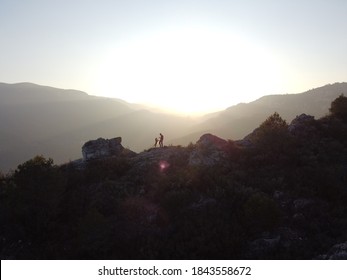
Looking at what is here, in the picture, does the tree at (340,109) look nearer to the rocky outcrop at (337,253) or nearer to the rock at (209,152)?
the rock at (209,152)

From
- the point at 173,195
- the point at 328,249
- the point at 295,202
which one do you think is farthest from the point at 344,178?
the point at 173,195

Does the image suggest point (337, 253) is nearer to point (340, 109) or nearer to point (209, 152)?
point (209, 152)

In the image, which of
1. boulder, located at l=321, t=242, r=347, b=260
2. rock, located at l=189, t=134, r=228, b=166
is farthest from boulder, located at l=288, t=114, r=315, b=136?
boulder, located at l=321, t=242, r=347, b=260

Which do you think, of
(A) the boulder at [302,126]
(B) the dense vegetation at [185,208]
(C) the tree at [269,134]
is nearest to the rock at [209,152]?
(B) the dense vegetation at [185,208]

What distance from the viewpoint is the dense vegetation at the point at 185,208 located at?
1414 centimetres

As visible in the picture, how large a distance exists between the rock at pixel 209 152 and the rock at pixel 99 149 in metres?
7.85

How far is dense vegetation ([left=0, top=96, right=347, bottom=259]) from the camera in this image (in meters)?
14.1

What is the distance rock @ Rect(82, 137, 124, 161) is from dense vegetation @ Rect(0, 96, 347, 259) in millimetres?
3734

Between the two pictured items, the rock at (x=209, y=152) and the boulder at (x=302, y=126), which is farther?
the boulder at (x=302, y=126)

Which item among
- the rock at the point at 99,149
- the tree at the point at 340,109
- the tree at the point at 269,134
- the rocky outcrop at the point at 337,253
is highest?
the tree at the point at 340,109

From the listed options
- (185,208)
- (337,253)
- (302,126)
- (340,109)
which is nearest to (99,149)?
(185,208)

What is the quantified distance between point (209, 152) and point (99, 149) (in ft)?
31.3

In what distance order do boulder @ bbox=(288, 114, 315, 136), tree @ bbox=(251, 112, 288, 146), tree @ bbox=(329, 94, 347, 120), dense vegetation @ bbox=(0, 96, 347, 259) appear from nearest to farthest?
dense vegetation @ bbox=(0, 96, 347, 259) < tree @ bbox=(251, 112, 288, 146) < boulder @ bbox=(288, 114, 315, 136) < tree @ bbox=(329, 94, 347, 120)

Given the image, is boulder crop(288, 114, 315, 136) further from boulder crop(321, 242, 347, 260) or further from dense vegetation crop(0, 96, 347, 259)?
boulder crop(321, 242, 347, 260)
